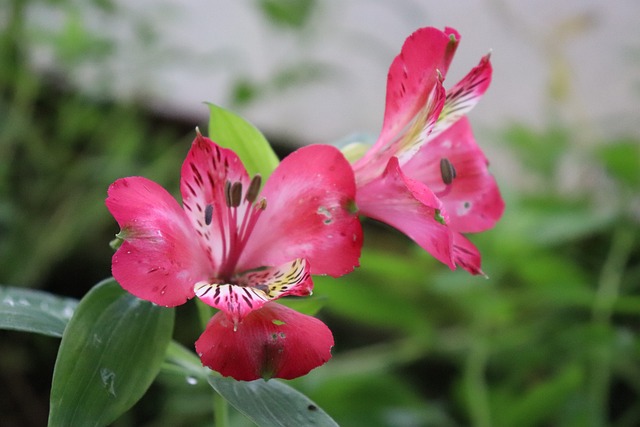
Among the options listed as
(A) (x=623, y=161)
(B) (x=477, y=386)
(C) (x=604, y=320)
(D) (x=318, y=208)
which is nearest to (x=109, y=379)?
(D) (x=318, y=208)

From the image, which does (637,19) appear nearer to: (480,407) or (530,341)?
(530,341)

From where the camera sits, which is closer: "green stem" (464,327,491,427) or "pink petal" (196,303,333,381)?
"pink petal" (196,303,333,381)

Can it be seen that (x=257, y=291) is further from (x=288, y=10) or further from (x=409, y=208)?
(x=288, y=10)

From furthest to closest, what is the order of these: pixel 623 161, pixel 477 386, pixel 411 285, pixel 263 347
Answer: pixel 411 285
pixel 623 161
pixel 477 386
pixel 263 347

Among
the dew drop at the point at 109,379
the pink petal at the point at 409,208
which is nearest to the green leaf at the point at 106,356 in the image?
the dew drop at the point at 109,379

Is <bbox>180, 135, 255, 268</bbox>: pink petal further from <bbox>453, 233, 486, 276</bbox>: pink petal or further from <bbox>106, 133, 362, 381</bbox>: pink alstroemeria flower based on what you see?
<bbox>453, 233, 486, 276</bbox>: pink petal

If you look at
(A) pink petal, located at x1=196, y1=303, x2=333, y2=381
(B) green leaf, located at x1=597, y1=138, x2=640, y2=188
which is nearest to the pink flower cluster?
(A) pink petal, located at x1=196, y1=303, x2=333, y2=381

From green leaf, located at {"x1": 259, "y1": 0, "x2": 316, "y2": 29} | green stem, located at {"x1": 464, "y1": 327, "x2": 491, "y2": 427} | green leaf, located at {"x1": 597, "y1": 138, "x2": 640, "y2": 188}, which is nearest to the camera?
green stem, located at {"x1": 464, "y1": 327, "x2": 491, "y2": 427}
